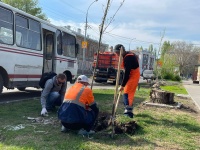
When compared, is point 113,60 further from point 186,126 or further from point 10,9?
point 186,126

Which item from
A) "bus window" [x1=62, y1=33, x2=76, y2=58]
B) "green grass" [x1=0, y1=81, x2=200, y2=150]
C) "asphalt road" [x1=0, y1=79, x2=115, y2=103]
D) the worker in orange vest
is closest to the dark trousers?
"green grass" [x1=0, y1=81, x2=200, y2=150]

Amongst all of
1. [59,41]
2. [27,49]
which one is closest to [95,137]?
[27,49]

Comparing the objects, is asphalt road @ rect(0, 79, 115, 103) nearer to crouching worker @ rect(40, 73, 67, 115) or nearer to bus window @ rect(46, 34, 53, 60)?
bus window @ rect(46, 34, 53, 60)

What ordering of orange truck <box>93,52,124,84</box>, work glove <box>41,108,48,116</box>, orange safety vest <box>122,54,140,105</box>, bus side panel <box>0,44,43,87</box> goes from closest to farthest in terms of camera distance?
work glove <box>41,108,48,116</box>
orange safety vest <box>122,54,140,105</box>
bus side panel <box>0,44,43,87</box>
orange truck <box>93,52,124,84</box>

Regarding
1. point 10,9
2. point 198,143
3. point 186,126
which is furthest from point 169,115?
point 10,9

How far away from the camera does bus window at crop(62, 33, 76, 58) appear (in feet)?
40.5

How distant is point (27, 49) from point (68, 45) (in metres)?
3.29

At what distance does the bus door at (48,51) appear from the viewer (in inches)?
432

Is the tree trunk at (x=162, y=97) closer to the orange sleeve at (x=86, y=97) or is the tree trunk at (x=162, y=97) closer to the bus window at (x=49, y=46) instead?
the bus window at (x=49, y=46)

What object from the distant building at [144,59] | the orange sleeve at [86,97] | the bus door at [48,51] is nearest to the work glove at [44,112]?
the orange sleeve at [86,97]

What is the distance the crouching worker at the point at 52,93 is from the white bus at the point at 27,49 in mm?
2178

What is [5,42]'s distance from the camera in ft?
27.9

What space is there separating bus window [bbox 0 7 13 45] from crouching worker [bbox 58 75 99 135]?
4377 millimetres

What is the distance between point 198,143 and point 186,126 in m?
1.40
